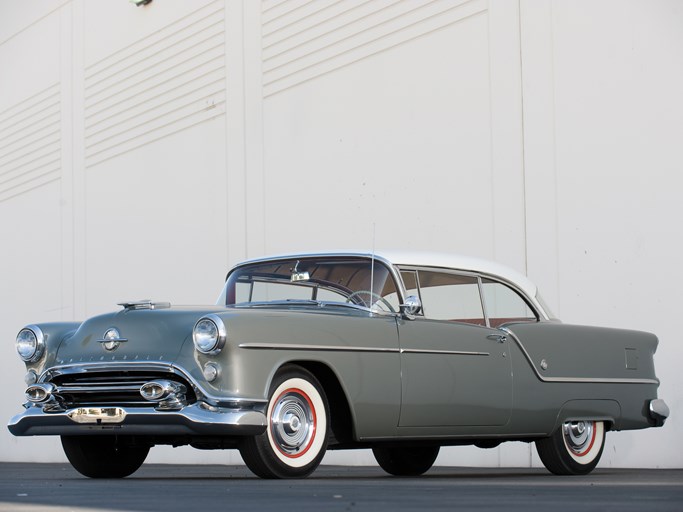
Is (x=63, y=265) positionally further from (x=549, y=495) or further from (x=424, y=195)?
(x=549, y=495)

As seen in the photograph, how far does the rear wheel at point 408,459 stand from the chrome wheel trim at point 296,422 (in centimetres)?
242

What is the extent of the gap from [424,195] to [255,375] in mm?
6211

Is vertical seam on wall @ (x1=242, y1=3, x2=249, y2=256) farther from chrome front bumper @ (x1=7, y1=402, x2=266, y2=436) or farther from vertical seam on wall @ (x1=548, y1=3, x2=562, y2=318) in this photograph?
chrome front bumper @ (x1=7, y1=402, x2=266, y2=436)

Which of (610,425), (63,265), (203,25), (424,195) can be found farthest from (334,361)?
(63,265)

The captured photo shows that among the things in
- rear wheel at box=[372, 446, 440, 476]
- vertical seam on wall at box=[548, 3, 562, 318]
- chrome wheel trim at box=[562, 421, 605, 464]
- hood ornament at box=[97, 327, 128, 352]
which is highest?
vertical seam on wall at box=[548, 3, 562, 318]

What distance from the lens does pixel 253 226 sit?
575 inches

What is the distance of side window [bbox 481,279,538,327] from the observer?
8.26m

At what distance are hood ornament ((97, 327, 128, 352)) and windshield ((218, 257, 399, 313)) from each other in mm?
1206

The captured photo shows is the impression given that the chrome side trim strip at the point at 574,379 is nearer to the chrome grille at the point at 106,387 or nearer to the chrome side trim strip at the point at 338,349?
the chrome side trim strip at the point at 338,349

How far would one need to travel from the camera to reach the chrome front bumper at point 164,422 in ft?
20.5

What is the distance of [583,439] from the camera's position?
28.2 ft

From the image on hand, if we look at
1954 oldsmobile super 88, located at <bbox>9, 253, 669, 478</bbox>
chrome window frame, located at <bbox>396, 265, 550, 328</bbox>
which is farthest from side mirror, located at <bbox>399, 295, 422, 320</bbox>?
chrome window frame, located at <bbox>396, 265, 550, 328</bbox>

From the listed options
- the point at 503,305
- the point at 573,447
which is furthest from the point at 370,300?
the point at 573,447

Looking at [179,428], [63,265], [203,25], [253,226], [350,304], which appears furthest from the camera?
[63,265]
